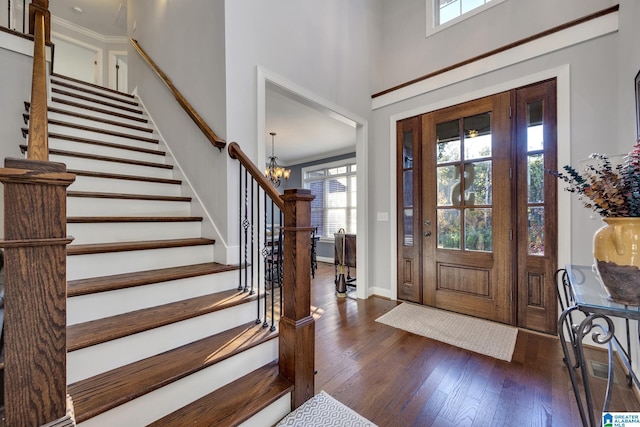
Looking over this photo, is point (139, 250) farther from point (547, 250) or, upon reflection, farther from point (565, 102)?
point (565, 102)

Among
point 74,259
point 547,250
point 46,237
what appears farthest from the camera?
point 547,250

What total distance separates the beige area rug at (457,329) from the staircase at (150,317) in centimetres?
153

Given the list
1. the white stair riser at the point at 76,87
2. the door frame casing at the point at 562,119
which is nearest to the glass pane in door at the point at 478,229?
the door frame casing at the point at 562,119

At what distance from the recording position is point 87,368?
1149 millimetres

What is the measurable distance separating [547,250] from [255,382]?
2.60 m

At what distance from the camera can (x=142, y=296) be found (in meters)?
1.52

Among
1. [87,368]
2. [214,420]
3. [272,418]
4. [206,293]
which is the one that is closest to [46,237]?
[87,368]

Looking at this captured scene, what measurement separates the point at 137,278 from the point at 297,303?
37.1 inches

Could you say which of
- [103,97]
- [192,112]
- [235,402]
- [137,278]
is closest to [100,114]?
[103,97]

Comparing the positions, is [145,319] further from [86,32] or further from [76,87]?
[86,32]

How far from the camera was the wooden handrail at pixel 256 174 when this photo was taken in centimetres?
157

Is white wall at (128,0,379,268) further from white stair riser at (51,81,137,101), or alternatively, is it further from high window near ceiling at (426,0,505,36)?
white stair riser at (51,81,137,101)

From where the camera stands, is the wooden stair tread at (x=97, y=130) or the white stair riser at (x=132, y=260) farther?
the wooden stair tread at (x=97, y=130)

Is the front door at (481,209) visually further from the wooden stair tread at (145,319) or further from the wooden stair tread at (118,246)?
the wooden stair tread at (118,246)
